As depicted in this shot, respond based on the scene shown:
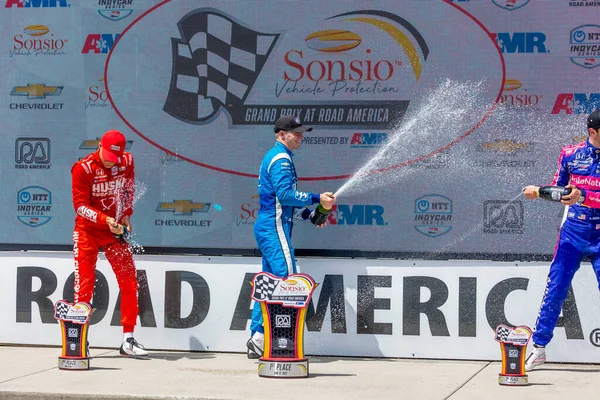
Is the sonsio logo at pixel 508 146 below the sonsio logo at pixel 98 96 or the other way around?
below

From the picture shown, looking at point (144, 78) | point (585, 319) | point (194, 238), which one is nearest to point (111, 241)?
point (194, 238)

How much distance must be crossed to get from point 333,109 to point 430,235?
51.9 inches

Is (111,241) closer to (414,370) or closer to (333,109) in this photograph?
(333,109)

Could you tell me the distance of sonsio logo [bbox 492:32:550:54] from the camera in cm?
808

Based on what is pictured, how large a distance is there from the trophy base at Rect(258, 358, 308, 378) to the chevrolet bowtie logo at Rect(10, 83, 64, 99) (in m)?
3.33

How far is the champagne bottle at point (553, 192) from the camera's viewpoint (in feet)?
23.0

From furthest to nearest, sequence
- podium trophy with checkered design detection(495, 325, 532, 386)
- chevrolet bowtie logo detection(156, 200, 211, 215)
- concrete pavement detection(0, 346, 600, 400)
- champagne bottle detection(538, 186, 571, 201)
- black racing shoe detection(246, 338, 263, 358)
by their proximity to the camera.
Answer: chevrolet bowtie logo detection(156, 200, 211, 215) < black racing shoe detection(246, 338, 263, 358) < champagne bottle detection(538, 186, 571, 201) < podium trophy with checkered design detection(495, 325, 532, 386) < concrete pavement detection(0, 346, 600, 400)

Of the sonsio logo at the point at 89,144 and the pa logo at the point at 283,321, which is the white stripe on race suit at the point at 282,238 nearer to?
the pa logo at the point at 283,321

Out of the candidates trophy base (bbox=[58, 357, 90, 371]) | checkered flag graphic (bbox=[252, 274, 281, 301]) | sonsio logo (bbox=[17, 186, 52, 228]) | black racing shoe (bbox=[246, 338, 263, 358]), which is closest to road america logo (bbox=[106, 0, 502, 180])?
sonsio logo (bbox=[17, 186, 52, 228])

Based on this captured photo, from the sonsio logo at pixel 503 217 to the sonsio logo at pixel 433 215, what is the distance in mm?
298

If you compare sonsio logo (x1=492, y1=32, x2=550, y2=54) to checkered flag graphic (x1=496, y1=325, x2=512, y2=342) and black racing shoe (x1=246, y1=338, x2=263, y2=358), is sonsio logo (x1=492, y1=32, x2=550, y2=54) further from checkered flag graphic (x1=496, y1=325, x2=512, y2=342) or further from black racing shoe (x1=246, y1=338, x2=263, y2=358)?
black racing shoe (x1=246, y1=338, x2=263, y2=358)

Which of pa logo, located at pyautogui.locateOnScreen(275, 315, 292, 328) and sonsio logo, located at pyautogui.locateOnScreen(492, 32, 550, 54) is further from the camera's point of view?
sonsio logo, located at pyautogui.locateOnScreen(492, 32, 550, 54)

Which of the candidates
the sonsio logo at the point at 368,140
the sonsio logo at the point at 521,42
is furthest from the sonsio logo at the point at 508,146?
the sonsio logo at the point at 368,140

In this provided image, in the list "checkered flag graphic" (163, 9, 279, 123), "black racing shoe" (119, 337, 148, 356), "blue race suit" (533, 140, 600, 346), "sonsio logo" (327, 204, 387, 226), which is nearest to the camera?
"blue race suit" (533, 140, 600, 346)
